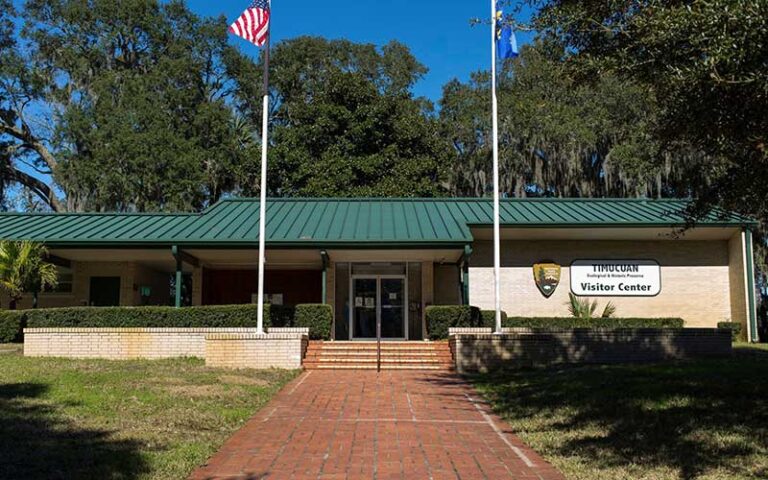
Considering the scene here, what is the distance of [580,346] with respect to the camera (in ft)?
53.7

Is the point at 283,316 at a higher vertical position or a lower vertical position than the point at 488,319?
higher

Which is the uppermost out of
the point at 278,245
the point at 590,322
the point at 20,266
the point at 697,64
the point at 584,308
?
the point at 697,64

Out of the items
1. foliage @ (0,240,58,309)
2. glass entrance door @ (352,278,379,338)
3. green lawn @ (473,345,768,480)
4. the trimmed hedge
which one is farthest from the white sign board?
foliage @ (0,240,58,309)

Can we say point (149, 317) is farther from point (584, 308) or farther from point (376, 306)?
point (584, 308)

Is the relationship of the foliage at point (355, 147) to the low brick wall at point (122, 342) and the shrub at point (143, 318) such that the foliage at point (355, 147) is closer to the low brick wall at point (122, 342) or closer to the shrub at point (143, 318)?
the shrub at point (143, 318)

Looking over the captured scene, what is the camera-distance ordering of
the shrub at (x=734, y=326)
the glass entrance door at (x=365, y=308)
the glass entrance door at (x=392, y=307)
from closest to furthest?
the shrub at (x=734, y=326) → the glass entrance door at (x=392, y=307) → the glass entrance door at (x=365, y=308)

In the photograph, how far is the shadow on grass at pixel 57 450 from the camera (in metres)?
6.37

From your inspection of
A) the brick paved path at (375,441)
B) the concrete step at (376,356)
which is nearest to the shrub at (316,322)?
the concrete step at (376,356)

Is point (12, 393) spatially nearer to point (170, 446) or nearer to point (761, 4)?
point (170, 446)

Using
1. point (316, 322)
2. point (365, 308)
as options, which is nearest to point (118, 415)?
point (316, 322)

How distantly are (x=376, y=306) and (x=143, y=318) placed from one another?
699 cm

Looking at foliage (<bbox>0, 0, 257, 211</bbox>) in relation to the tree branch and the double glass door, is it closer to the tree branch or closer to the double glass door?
the tree branch

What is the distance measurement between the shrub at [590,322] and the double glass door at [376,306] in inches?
132

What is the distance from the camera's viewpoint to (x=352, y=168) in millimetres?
33719
